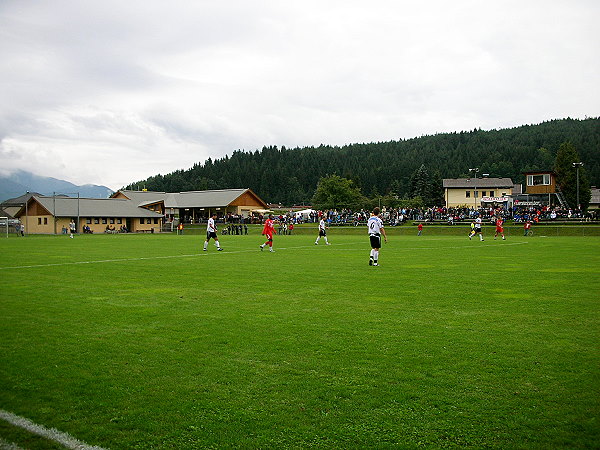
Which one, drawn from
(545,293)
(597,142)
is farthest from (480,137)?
(545,293)

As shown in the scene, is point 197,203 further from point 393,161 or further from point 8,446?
point 8,446

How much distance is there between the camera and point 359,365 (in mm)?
6082

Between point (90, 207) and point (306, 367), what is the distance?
280ft

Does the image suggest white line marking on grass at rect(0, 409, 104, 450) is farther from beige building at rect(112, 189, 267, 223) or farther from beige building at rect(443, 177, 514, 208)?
beige building at rect(443, 177, 514, 208)

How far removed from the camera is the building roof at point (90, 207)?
78.3 metres

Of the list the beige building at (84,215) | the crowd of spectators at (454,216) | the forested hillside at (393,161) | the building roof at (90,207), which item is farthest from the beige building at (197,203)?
the forested hillside at (393,161)

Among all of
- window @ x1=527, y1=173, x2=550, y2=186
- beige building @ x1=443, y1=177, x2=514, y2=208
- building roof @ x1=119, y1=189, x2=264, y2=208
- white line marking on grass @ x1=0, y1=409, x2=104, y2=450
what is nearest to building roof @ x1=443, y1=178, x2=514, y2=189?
beige building @ x1=443, y1=177, x2=514, y2=208

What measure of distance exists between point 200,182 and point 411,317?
5743 inches

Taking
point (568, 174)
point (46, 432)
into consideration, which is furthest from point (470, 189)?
point (46, 432)

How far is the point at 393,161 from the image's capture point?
153 m

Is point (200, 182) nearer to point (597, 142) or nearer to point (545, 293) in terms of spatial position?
point (597, 142)

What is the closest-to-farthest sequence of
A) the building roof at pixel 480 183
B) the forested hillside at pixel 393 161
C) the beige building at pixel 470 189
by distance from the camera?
the building roof at pixel 480 183
the beige building at pixel 470 189
the forested hillside at pixel 393 161

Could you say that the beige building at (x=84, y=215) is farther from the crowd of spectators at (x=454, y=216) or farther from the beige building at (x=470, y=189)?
the beige building at (x=470, y=189)

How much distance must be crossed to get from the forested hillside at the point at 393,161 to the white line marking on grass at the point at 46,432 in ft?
387
